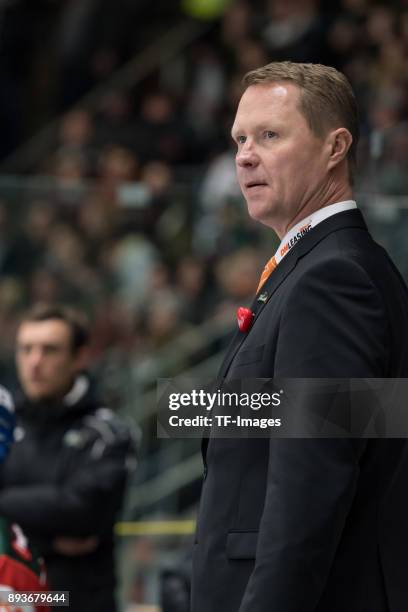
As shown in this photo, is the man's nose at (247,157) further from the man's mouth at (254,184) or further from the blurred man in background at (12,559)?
the blurred man in background at (12,559)

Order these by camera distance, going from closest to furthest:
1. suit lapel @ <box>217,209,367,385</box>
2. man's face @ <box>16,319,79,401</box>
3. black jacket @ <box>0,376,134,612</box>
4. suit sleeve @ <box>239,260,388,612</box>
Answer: suit sleeve @ <box>239,260,388,612</box>, suit lapel @ <box>217,209,367,385</box>, black jacket @ <box>0,376,134,612</box>, man's face @ <box>16,319,79,401</box>

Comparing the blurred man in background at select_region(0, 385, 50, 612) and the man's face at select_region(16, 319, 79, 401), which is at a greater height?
the man's face at select_region(16, 319, 79, 401)

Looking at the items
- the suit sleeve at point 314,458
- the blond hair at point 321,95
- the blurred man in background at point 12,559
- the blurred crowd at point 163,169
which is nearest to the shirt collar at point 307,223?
the blond hair at point 321,95

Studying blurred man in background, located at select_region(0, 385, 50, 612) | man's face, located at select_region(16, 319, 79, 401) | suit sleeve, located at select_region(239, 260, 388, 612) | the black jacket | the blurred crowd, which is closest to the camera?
suit sleeve, located at select_region(239, 260, 388, 612)

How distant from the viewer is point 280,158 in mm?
2361

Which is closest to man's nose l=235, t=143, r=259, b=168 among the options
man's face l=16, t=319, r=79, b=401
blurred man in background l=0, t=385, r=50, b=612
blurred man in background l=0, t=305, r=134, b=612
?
blurred man in background l=0, t=385, r=50, b=612

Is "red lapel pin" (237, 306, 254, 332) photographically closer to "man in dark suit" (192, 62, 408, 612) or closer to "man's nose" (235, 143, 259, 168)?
"man in dark suit" (192, 62, 408, 612)

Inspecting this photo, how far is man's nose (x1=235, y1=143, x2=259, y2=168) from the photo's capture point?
2.39m

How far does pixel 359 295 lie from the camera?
216 centimetres

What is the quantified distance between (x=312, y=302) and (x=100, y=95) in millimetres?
9523

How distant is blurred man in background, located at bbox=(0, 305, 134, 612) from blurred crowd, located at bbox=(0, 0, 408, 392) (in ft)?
4.97

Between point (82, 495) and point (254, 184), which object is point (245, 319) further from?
point (82, 495)

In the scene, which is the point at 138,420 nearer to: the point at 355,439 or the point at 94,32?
the point at 355,439

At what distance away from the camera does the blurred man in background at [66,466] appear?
12.9 feet
